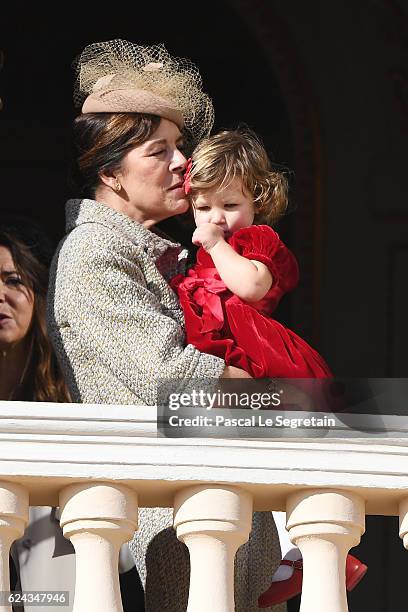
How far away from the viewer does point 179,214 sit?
11.2 ft

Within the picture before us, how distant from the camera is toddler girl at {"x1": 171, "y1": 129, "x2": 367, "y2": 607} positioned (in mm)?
3113

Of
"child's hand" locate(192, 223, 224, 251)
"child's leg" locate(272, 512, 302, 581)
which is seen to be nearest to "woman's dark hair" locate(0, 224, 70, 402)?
"child's hand" locate(192, 223, 224, 251)

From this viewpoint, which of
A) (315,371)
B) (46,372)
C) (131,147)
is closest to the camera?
(315,371)

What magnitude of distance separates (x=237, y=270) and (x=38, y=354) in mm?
1448

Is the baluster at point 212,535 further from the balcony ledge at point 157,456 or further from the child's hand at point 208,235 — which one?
the child's hand at point 208,235

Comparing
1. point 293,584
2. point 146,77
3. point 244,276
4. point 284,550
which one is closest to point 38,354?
point 146,77

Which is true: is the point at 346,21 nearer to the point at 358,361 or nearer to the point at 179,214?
the point at 358,361

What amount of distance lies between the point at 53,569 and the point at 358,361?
2.65 meters

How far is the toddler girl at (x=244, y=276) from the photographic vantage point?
10.2ft

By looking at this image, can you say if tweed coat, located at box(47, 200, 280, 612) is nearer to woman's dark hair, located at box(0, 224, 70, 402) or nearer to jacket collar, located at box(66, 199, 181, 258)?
jacket collar, located at box(66, 199, 181, 258)

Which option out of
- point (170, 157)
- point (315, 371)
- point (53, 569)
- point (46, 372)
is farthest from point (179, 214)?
point (46, 372)

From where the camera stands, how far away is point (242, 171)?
3.33 m

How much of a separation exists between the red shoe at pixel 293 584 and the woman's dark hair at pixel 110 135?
2.61 ft

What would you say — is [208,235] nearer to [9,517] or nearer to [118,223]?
[118,223]
